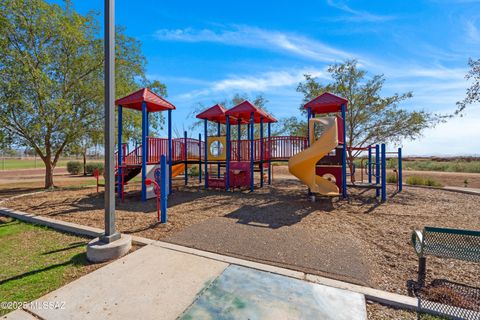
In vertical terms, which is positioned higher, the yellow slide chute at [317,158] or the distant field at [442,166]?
the yellow slide chute at [317,158]

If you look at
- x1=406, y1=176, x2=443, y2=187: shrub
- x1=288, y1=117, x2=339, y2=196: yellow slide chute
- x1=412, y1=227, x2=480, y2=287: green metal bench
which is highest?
x1=288, y1=117, x2=339, y2=196: yellow slide chute

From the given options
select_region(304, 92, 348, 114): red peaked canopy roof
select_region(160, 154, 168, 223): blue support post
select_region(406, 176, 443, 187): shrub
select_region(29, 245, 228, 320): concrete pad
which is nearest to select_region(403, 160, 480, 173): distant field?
select_region(406, 176, 443, 187): shrub

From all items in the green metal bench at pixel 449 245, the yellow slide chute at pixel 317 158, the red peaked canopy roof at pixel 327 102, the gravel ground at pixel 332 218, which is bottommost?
the gravel ground at pixel 332 218

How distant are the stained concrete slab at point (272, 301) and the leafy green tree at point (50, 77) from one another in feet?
38.3

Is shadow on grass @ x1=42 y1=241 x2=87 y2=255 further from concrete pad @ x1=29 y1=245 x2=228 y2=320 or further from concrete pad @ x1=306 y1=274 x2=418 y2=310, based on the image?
concrete pad @ x1=306 y1=274 x2=418 y2=310

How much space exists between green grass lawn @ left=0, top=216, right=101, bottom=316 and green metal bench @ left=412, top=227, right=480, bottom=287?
4.57 meters

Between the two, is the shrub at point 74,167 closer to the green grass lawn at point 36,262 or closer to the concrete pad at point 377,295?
the green grass lawn at point 36,262

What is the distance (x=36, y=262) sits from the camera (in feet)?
12.1

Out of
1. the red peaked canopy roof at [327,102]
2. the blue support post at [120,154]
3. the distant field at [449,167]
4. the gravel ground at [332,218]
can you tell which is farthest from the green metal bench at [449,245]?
the distant field at [449,167]

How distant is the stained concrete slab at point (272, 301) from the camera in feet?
7.86

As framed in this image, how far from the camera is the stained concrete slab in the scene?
2.40m

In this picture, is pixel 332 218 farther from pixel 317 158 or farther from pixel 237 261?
pixel 237 261

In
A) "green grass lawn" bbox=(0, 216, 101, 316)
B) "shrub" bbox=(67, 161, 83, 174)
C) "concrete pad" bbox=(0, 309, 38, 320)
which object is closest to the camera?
"concrete pad" bbox=(0, 309, 38, 320)

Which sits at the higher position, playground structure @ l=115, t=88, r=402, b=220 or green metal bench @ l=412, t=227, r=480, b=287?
playground structure @ l=115, t=88, r=402, b=220
